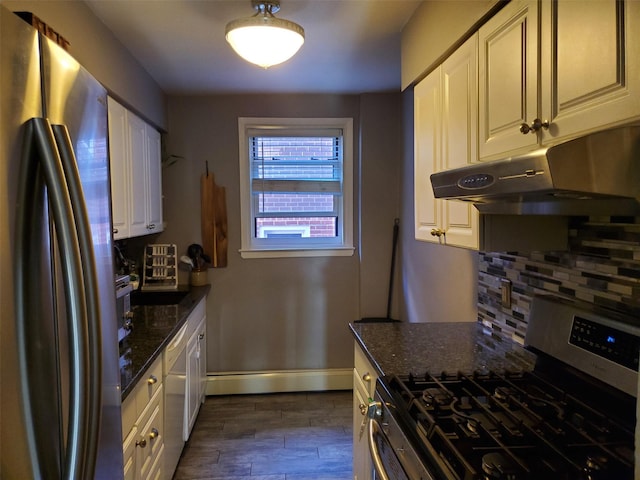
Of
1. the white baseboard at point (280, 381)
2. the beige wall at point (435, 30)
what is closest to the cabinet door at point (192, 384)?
the white baseboard at point (280, 381)

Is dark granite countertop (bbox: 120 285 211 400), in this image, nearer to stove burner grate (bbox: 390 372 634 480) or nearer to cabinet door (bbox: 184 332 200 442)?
cabinet door (bbox: 184 332 200 442)

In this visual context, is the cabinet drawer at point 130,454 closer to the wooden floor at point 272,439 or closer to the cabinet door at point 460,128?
the wooden floor at point 272,439

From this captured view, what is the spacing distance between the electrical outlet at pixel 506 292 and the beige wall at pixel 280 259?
1.76 m

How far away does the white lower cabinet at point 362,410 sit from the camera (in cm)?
180

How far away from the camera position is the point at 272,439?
290 cm

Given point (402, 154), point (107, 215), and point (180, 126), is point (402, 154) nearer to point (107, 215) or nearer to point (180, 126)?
point (180, 126)

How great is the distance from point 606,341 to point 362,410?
39.8 inches

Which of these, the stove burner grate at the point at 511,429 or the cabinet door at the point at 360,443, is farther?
the cabinet door at the point at 360,443

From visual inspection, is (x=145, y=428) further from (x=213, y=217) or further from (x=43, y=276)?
(x=213, y=217)

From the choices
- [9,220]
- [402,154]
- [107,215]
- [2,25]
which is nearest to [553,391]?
[107,215]

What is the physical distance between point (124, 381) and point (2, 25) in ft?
3.92

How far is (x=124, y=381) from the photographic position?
1503mm

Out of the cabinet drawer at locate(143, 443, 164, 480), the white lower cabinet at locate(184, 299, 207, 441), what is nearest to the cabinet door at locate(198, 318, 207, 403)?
the white lower cabinet at locate(184, 299, 207, 441)

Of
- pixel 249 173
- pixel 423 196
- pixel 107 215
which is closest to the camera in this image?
pixel 107 215
